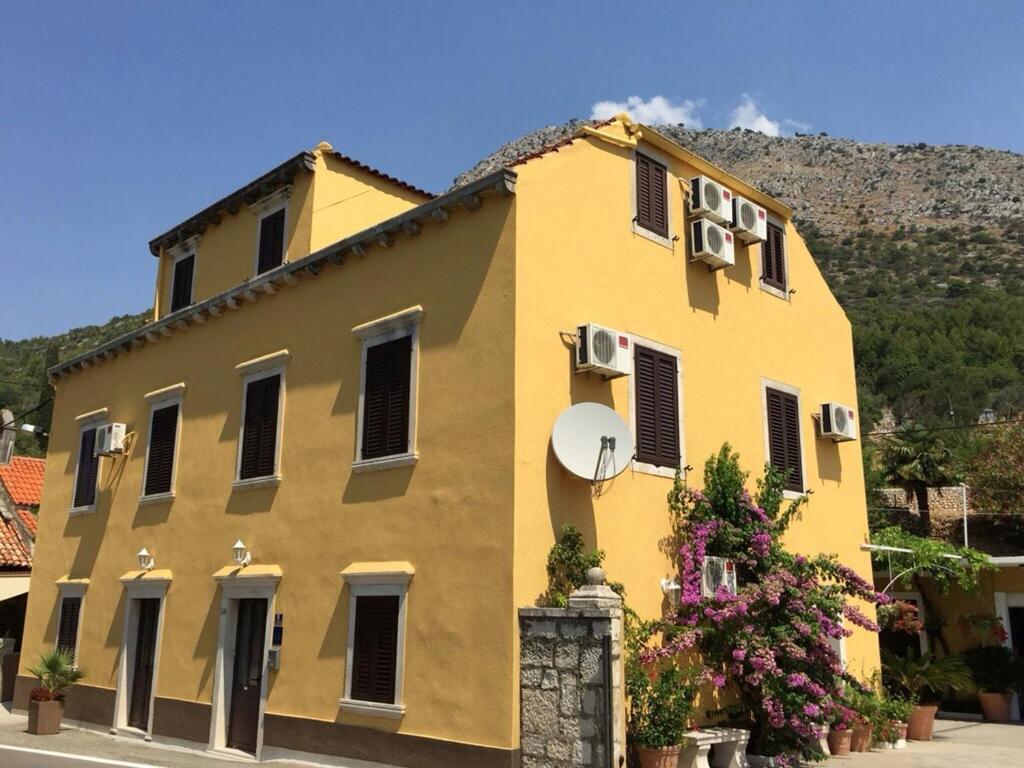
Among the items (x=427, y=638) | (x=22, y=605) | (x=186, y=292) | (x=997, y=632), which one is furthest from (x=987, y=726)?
(x=22, y=605)

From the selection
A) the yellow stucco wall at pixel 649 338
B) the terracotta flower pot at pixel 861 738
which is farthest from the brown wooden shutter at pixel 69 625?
the terracotta flower pot at pixel 861 738

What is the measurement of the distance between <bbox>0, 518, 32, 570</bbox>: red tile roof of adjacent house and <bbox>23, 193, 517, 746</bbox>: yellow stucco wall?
5286 millimetres

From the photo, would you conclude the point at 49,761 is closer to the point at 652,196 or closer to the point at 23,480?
the point at 652,196

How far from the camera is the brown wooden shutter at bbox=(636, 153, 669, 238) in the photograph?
13.0 metres

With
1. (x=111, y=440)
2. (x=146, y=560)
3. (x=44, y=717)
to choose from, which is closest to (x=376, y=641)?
(x=146, y=560)

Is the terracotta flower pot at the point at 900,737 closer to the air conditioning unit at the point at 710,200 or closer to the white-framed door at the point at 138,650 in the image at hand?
the air conditioning unit at the point at 710,200

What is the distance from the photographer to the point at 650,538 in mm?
11688

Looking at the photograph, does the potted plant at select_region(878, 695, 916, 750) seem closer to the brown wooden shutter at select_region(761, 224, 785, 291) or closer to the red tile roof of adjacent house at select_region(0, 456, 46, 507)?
the brown wooden shutter at select_region(761, 224, 785, 291)

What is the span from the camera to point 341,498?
1211 centimetres

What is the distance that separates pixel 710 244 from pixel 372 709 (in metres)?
8.13

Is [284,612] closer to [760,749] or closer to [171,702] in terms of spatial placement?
[171,702]

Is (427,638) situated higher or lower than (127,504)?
lower

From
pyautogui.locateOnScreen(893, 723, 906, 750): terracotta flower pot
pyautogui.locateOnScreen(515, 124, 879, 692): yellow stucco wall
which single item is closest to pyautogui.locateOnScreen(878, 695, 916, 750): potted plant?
pyautogui.locateOnScreen(893, 723, 906, 750): terracotta flower pot

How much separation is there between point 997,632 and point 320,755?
1489 cm
